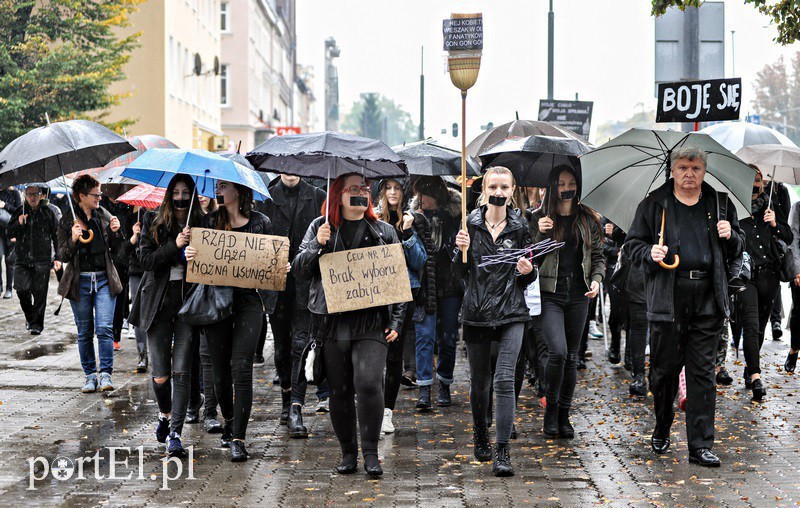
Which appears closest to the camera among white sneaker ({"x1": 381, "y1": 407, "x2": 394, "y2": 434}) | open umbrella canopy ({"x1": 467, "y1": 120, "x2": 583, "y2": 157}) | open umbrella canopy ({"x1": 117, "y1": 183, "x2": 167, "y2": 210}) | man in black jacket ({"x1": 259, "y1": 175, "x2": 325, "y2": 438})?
white sneaker ({"x1": 381, "y1": 407, "x2": 394, "y2": 434})

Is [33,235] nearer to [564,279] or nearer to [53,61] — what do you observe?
[564,279]

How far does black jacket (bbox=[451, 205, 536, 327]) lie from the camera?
8156 mm

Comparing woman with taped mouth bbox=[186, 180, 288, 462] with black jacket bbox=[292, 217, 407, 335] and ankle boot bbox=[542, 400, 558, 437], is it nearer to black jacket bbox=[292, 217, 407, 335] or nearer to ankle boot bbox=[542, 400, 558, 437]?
black jacket bbox=[292, 217, 407, 335]

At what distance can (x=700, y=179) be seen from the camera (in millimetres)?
8367

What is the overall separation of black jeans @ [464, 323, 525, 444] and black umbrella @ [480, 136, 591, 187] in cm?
203

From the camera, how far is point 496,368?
323 inches

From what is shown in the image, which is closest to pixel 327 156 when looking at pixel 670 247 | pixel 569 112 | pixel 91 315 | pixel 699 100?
pixel 670 247

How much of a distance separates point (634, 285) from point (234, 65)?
2339 inches

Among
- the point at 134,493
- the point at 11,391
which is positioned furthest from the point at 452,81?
the point at 11,391

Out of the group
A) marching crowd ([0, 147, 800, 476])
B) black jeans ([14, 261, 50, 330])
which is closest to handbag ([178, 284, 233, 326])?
marching crowd ([0, 147, 800, 476])

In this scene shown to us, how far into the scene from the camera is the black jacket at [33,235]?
16.5 metres

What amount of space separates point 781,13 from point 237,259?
7.04 meters

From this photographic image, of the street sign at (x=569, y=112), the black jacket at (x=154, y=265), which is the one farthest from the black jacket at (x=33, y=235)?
the street sign at (x=569, y=112)

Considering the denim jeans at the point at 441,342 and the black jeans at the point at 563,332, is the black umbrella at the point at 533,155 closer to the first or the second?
the black jeans at the point at 563,332
